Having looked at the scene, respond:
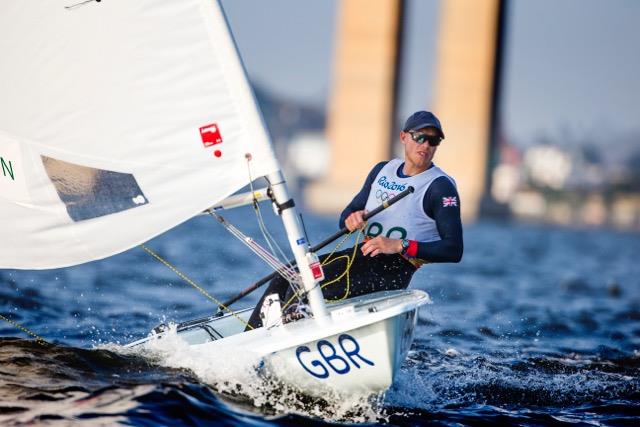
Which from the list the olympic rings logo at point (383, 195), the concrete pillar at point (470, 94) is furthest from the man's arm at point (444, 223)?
the concrete pillar at point (470, 94)

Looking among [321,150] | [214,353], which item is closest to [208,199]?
[214,353]

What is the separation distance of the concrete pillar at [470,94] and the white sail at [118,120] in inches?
1173

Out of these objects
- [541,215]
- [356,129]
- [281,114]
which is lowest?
[541,215]

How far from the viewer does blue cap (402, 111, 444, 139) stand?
527 centimetres

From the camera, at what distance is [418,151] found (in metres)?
5.32

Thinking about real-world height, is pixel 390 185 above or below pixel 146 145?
below

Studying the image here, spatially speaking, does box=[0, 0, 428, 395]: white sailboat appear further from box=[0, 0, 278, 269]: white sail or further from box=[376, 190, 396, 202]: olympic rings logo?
box=[376, 190, 396, 202]: olympic rings logo

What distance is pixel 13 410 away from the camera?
15.3 feet

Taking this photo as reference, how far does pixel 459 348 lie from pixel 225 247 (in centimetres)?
1384

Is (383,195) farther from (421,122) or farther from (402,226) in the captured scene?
(421,122)

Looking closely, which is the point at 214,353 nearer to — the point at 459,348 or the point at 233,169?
the point at 233,169

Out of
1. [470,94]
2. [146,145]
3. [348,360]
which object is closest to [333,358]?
[348,360]

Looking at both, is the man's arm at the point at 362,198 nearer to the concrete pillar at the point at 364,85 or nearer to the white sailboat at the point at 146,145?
the white sailboat at the point at 146,145

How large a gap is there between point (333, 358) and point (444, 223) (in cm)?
92
